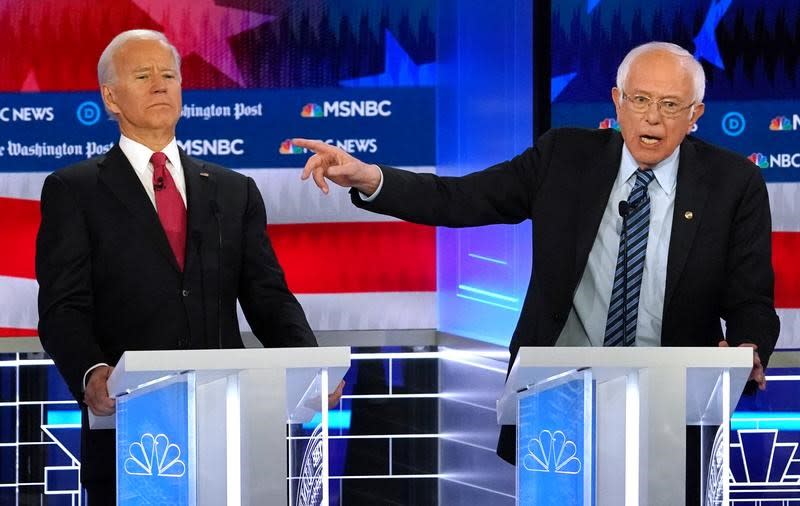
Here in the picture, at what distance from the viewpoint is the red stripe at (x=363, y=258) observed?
555 cm

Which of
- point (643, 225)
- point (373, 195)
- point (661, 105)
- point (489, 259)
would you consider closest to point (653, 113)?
point (661, 105)

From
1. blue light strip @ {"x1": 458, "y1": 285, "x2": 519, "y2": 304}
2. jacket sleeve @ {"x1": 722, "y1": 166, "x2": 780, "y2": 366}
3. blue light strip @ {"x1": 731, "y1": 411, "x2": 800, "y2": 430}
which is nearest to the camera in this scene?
jacket sleeve @ {"x1": 722, "y1": 166, "x2": 780, "y2": 366}

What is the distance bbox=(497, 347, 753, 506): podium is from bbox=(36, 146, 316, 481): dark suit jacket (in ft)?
3.77

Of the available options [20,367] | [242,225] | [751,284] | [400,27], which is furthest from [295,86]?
[751,284]

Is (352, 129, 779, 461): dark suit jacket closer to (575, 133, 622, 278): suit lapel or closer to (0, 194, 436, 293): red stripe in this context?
(575, 133, 622, 278): suit lapel

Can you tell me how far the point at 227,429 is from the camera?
258 cm

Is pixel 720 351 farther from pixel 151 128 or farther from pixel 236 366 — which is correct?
pixel 151 128

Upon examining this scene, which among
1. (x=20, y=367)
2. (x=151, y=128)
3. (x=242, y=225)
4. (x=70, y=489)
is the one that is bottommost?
(x=70, y=489)

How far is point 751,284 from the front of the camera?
348 centimetres

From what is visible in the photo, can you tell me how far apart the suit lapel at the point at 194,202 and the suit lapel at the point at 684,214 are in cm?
106

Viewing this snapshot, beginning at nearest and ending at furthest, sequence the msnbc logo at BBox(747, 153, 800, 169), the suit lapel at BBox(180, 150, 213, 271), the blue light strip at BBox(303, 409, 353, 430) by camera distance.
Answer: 1. the suit lapel at BBox(180, 150, 213, 271)
2. the msnbc logo at BBox(747, 153, 800, 169)
3. the blue light strip at BBox(303, 409, 353, 430)

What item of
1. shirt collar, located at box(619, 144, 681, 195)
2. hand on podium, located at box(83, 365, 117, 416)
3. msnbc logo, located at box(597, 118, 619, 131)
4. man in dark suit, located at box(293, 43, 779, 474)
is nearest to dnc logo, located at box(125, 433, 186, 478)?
hand on podium, located at box(83, 365, 117, 416)

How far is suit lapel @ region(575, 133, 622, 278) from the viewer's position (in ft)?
11.4

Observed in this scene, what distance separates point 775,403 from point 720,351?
2.97m
